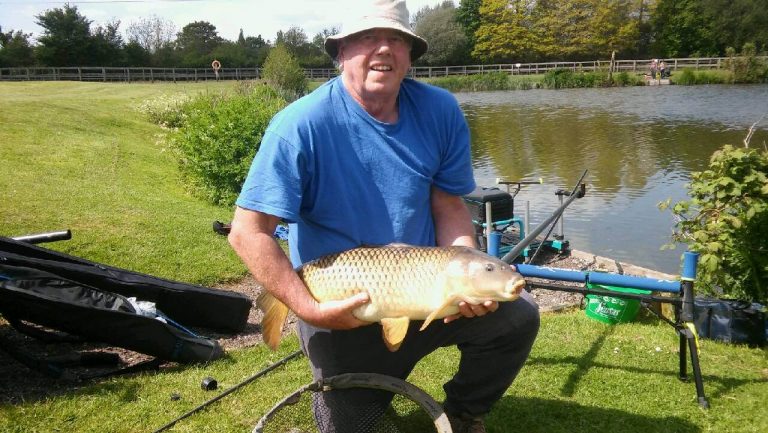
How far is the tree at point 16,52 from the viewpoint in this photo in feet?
139

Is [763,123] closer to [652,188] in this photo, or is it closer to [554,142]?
[554,142]

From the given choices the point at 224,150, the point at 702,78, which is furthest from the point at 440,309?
the point at 702,78

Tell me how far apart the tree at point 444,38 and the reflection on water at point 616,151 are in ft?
109

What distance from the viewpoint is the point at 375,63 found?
2.47m

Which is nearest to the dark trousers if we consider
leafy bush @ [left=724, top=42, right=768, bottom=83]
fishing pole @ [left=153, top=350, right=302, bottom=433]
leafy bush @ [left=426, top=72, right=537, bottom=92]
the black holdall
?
fishing pole @ [left=153, top=350, right=302, bottom=433]

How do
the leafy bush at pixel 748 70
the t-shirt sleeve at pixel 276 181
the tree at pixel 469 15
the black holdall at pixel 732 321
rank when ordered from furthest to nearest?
1. the tree at pixel 469 15
2. the leafy bush at pixel 748 70
3. the black holdall at pixel 732 321
4. the t-shirt sleeve at pixel 276 181

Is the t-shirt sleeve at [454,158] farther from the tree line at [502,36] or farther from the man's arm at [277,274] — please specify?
the tree line at [502,36]

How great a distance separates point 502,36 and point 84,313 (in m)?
65.3

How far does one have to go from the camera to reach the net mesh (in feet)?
8.22

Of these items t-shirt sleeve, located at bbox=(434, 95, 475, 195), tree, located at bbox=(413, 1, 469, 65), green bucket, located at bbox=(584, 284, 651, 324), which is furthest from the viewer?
tree, located at bbox=(413, 1, 469, 65)

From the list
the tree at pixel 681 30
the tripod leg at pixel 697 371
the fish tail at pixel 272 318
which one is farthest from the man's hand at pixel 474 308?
the tree at pixel 681 30

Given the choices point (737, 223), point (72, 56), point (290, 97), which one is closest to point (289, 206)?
point (737, 223)

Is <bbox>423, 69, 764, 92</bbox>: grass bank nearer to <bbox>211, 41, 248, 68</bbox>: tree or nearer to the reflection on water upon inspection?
the reflection on water

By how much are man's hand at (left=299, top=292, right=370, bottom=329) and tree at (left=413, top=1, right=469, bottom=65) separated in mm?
61236
